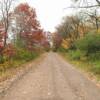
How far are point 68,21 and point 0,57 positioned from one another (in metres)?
47.6

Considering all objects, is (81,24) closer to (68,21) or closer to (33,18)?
(68,21)

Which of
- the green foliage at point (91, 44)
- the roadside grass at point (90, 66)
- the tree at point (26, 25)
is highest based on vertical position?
the tree at point (26, 25)

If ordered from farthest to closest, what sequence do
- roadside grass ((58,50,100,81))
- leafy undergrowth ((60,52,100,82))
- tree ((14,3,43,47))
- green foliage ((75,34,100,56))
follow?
tree ((14,3,43,47)) → green foliage ((75,34,100,56)) → roadside grass ((58,50,100,81)) → leafy undergrowth ((60,52,100,82))

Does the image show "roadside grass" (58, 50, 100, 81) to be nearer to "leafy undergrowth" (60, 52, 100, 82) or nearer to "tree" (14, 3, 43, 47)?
"leafy undergrowth" (60, 52, 100, 82)

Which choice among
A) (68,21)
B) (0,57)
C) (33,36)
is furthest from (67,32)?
(0,57)

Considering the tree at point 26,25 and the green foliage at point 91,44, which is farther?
the tree at point 26,25

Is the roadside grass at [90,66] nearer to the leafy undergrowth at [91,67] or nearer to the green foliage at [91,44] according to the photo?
the leafy undergrowth at [91,67]

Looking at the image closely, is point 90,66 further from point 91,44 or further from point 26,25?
point 26,25

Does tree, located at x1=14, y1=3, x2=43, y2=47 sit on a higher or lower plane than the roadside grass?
higher

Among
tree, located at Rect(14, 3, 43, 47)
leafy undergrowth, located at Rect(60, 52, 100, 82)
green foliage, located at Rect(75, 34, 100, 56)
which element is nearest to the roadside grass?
leafy undergrowth, located at Rect(60, 52, 100, 82)

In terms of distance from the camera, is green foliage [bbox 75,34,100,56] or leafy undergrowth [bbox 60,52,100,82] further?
green foliage [bbox 75,34,100,56]

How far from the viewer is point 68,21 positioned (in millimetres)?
79250

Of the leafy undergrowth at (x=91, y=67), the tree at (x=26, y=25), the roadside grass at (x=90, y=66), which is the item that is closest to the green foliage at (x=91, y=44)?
the roadside grass at (x=90, y=66)

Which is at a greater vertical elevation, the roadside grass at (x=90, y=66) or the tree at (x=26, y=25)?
the tree at (x=26, y=25)
